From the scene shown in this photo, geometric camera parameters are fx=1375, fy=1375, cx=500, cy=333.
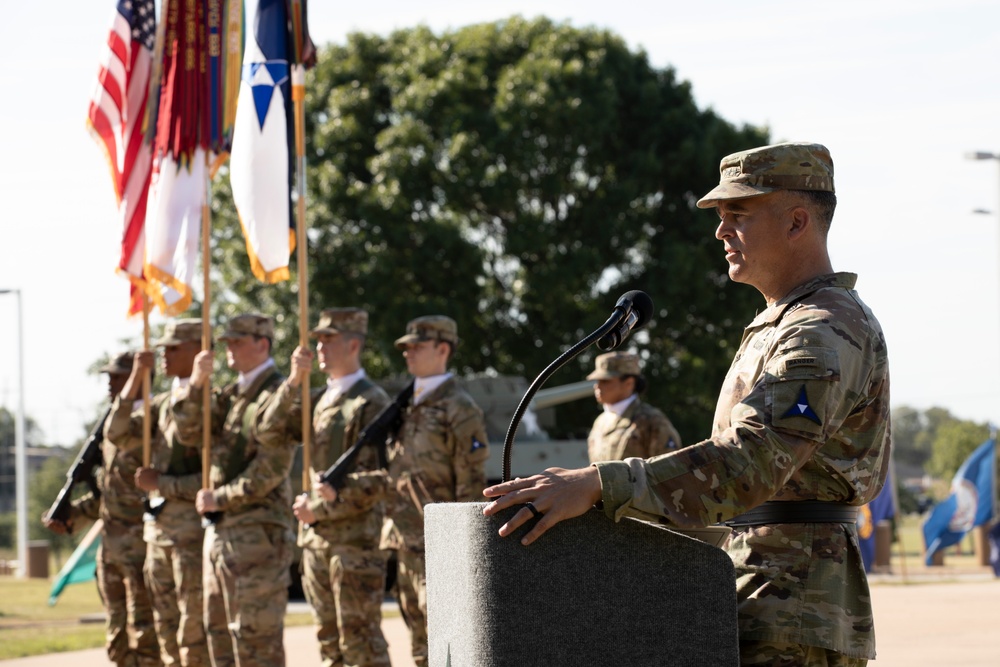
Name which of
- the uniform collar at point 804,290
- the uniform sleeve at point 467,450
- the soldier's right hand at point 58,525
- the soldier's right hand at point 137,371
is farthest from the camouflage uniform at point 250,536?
the uniform collar at point 804,290

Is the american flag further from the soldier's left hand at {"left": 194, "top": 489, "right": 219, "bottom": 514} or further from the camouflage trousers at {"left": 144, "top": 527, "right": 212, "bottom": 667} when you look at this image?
the soldier's left hand at {"left": 194, "top": 489, "right": 219, "bottom": 514}

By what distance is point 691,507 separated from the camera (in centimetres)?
271

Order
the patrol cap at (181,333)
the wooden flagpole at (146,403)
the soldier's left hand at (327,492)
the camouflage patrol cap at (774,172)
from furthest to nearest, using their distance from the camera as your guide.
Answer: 1. the patrol cap at (181,333)
2. the wooden flagpole at (146,403)
3. the soldier's left hand at (327,492)
4. the camouflage patrol cap at (774,172)

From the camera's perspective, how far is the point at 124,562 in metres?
9.73

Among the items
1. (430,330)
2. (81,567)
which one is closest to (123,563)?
(430,330)

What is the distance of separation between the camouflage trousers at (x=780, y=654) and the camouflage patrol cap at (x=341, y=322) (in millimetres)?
5885

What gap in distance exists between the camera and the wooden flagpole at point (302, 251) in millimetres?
8094

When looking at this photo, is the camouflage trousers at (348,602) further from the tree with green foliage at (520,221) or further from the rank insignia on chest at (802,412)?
the tree with green foliage at (520,221)

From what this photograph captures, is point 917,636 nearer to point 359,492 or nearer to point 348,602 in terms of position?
point 348,602

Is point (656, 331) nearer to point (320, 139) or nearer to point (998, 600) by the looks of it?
point (320, 139)

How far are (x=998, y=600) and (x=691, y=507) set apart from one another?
13.2 meters

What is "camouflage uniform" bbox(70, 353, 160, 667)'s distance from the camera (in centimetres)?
945

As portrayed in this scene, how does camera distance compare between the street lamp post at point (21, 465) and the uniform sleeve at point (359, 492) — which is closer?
the uniform sleeve at point (359, 492)

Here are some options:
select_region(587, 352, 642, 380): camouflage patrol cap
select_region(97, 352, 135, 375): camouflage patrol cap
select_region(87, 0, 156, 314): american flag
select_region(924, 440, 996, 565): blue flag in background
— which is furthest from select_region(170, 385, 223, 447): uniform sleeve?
select_region(924, 440, 996, 565): blue flag in background
